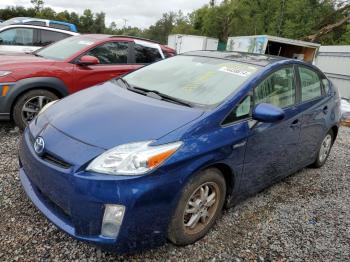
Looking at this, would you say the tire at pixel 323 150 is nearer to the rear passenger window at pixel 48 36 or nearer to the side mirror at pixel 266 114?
the side mirror at pixel 266 114

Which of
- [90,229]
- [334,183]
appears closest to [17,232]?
[90,229]

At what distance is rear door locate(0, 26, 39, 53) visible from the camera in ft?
25.9

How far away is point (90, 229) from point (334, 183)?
3.69 metres

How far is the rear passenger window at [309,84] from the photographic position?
3934mm

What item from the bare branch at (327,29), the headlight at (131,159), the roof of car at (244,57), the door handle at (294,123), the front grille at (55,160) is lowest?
the front grille at (55,160)

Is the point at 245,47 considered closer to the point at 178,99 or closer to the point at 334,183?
the point at 334,183

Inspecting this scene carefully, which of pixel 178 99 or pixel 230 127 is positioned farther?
pixel 178 99

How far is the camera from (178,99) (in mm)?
3037

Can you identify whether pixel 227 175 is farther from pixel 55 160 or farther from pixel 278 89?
pixel 55 160

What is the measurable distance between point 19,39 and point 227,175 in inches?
282

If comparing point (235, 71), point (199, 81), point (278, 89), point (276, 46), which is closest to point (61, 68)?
point (199, 81)

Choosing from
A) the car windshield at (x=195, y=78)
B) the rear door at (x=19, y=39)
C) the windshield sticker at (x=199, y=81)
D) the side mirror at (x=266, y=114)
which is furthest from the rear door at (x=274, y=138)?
the rear door at (x=19, y=39)

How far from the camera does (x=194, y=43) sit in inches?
1133

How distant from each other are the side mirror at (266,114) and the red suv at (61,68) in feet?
10.2
